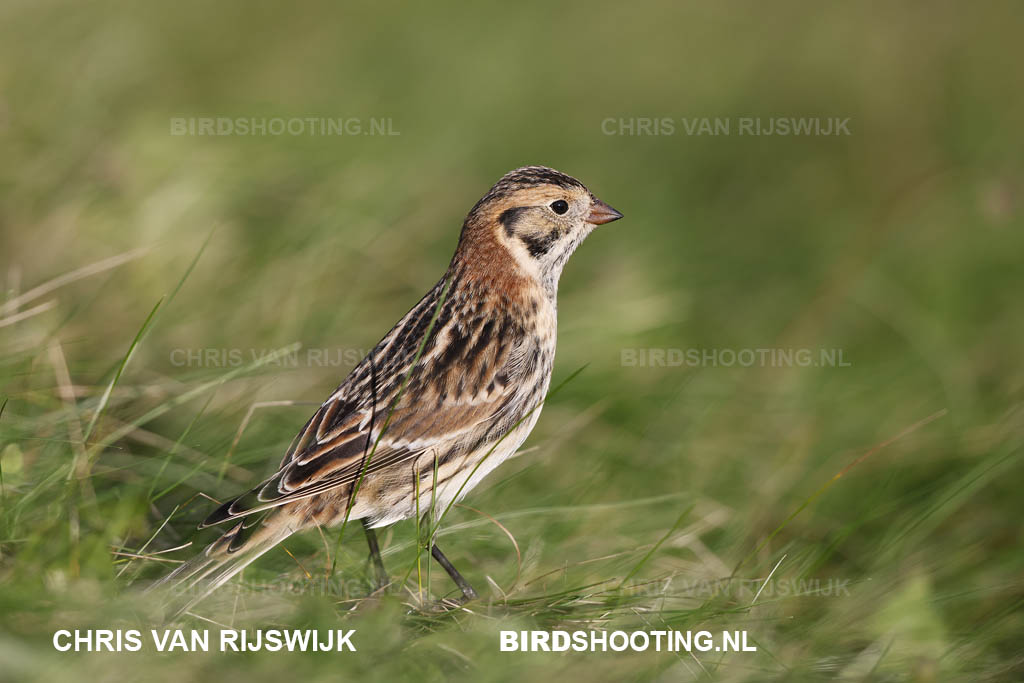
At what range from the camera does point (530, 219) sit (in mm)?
4441

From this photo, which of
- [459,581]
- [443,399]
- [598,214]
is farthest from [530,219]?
[459,581]

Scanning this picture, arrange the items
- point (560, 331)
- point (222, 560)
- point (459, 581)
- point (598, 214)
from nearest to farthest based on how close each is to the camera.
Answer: point (222, 560), point (459, 581), point (598, 214), point (560, 331)

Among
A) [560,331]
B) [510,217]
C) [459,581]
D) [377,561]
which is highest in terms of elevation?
[560,331]

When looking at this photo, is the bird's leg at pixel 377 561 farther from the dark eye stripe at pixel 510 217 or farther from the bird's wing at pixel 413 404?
the dark eye stripe at pixel 510 217

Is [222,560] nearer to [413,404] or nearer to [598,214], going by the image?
[413,404]

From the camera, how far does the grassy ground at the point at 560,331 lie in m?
4.30

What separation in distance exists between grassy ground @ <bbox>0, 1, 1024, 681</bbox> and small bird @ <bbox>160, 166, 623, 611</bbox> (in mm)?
367

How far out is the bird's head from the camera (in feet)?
14.4

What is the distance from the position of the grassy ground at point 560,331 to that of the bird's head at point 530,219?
1.29 meters

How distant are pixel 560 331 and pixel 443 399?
3.46 m

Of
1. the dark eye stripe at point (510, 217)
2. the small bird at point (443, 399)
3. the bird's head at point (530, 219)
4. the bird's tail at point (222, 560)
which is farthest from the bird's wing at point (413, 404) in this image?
the dark eye stripe at point (510, 217)

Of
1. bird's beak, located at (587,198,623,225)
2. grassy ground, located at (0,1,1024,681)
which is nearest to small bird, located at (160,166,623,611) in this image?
bird's beak, located at (587,198,623,225)

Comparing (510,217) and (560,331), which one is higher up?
(560,331)

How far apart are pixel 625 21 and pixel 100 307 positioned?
11.2 m
